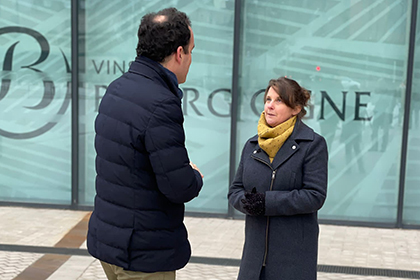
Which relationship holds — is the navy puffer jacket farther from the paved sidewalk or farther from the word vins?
the word vins

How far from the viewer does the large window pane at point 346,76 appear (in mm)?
6750

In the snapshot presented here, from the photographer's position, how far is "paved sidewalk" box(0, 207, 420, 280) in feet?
16.8

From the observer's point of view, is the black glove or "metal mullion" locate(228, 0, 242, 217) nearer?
the black glove

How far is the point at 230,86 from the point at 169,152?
4.89 meters

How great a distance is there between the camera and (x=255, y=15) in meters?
6.91

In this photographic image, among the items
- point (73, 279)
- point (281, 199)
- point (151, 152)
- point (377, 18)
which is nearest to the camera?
point (151, 152)

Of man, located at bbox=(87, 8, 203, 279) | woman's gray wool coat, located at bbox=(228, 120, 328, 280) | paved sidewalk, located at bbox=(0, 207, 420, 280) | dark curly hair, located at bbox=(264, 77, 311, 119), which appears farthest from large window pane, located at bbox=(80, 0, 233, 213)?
man, located at bbox=(87, 8, 203, 279)

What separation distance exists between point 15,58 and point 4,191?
187 centimetres

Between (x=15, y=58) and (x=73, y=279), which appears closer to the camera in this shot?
(x=73, y=279)

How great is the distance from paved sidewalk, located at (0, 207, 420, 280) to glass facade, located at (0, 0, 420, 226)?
38 cm

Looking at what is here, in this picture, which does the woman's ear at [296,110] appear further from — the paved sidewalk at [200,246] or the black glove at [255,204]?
the paved sidewalk at [200,246]

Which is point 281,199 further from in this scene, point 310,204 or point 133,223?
point 133,223

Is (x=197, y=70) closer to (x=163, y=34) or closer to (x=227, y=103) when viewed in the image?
(x=227, y=103)

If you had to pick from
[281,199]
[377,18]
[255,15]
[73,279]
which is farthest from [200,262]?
[377,18]
